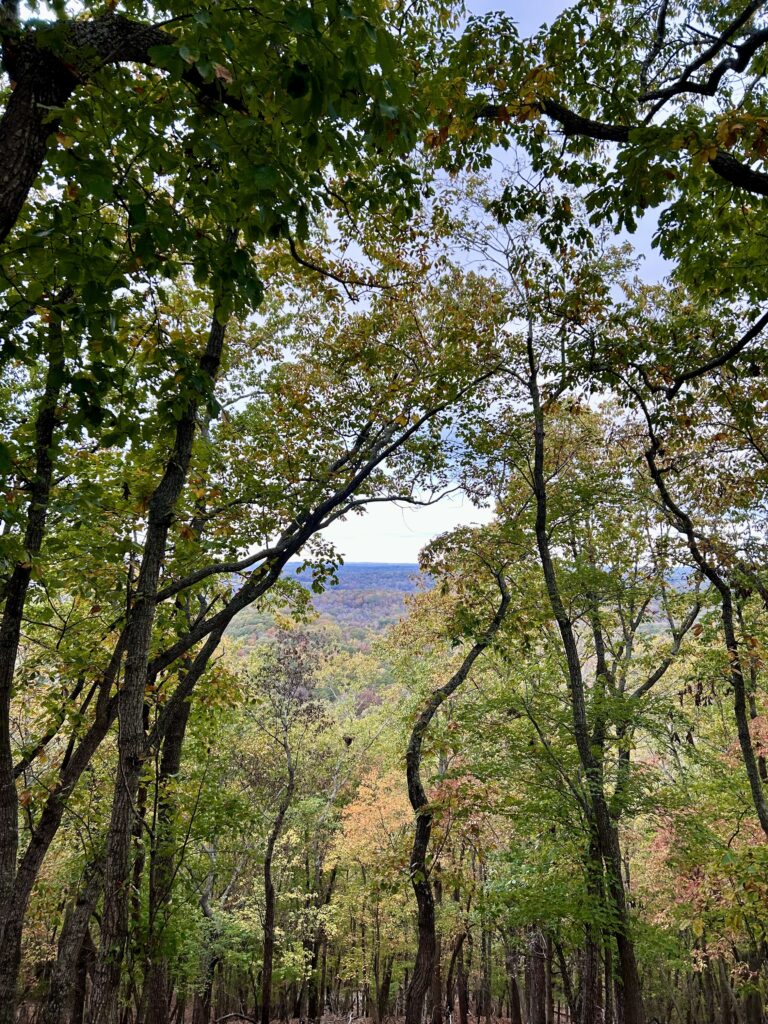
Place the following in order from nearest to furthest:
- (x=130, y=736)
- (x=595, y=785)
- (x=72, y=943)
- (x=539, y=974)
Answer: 1. (x=130, y=736)
2. (x=72, y=943)
3. (x=595, y=785)
4. (x=539, y=974)

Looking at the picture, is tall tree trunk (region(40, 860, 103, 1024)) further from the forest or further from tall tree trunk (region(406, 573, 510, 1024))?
tall tree trunk (region(406, 573, 510, 1024))

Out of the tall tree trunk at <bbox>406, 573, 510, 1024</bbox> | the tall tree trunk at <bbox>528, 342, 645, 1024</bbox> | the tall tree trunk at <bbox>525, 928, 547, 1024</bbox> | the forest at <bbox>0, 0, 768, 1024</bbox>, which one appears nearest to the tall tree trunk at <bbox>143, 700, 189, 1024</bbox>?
the forest at <bbox>0, 0, 768, 1024</bbox>

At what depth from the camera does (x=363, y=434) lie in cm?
893

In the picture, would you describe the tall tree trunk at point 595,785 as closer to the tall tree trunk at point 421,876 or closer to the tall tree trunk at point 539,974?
the tall tree trunk at point 421,876

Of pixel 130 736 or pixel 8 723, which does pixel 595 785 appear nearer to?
pixel 130 736

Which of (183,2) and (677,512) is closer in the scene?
(183,2)

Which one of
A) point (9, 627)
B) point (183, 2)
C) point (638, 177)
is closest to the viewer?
point (183, 2)

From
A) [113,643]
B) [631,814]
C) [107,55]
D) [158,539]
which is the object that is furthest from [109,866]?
[631,814]

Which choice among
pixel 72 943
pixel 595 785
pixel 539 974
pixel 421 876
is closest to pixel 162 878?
pixel 72 943

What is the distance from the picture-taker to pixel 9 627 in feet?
17.0

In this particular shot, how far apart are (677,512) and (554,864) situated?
545cm

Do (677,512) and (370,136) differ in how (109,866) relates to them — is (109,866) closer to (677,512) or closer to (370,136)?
(370,136)

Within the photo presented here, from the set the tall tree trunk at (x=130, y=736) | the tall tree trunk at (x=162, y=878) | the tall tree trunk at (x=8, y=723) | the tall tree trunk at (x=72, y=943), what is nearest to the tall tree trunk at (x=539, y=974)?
the tall tree trunk at (x=162, y=878)

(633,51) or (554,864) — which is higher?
(633,51)
